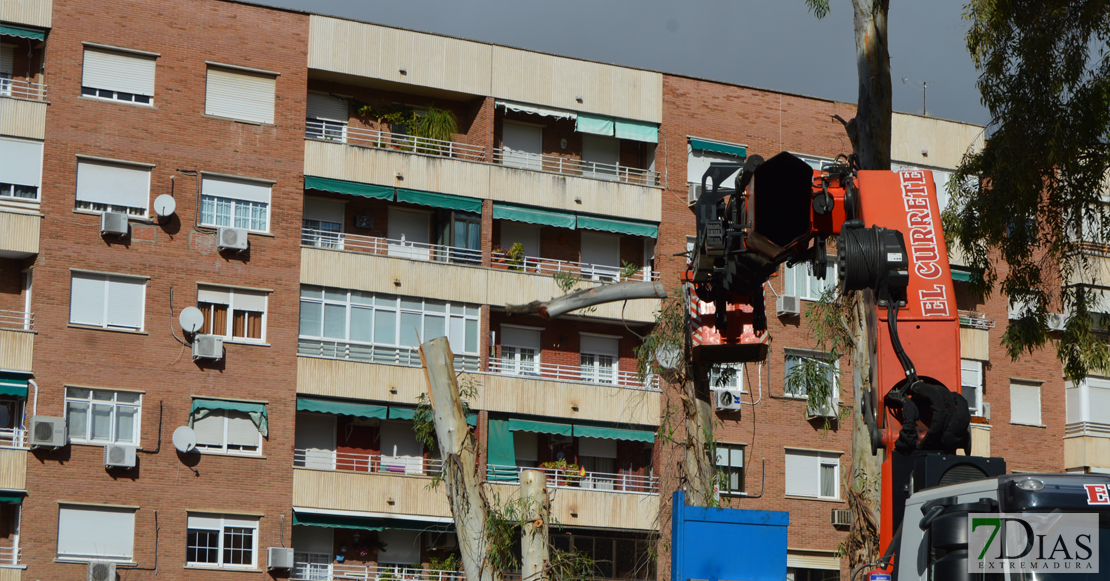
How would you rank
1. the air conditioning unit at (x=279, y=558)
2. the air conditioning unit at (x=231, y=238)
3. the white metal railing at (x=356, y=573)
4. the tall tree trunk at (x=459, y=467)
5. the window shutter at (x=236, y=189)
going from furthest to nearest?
the window shutter at (x=236, y=189) < the white metal railing at (x=356, y=573) < the air conditioning unit at (x=231, y=238) < the air conditioning unit at (x=279, y=558) < the tall tree trunk at (x=459, y=467)

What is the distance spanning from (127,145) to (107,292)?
3.64m

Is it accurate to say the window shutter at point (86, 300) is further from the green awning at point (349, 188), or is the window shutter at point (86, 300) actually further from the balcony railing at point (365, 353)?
the green awning at point (349, 188)

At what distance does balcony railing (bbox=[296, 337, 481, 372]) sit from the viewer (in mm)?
34719

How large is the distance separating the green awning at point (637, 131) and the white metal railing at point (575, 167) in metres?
0.97

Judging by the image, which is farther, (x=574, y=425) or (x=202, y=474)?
(x=574, y=425)

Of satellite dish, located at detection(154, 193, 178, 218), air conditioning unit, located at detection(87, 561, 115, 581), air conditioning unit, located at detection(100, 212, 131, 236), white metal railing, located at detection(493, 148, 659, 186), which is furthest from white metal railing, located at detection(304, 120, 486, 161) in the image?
air conditioning unit, located at detection(87, 561, 115, 581)

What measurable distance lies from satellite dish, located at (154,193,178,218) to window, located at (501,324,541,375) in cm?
943

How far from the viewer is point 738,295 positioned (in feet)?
33.6

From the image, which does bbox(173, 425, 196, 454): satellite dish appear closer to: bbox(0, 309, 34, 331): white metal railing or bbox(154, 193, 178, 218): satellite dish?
bbox(0, 309, 34, 331): white metal railing

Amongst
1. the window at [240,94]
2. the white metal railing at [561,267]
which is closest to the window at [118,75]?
the window at [240,94]

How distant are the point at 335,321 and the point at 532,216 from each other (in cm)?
615

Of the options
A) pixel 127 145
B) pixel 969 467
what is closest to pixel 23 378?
pixel 127 145

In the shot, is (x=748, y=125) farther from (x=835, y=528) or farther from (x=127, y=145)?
(x=127, y=145)

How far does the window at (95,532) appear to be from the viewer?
3138 cm
